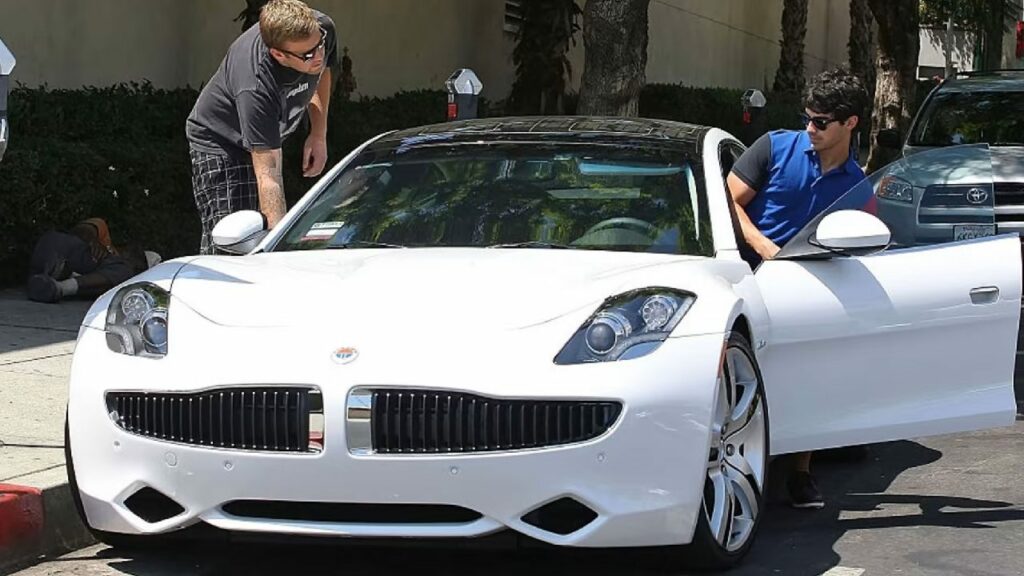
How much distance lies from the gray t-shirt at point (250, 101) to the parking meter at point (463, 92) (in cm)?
377

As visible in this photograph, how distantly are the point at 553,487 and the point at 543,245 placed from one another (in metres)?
1.37

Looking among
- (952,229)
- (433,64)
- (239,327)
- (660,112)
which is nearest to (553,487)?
(239,327)

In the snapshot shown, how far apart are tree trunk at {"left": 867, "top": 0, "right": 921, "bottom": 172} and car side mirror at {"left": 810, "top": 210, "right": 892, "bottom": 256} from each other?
16.0 meters

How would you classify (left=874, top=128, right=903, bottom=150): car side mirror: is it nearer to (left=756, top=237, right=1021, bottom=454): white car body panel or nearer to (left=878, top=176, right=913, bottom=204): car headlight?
(left=878, top=176, right=913, bottom=204): car headlight

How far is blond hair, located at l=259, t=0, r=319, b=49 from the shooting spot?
23.3 ft

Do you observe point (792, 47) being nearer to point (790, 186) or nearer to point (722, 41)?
point (722, 41)

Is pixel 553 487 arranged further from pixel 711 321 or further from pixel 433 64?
pixel 433 64

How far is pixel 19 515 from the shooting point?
5.52 metres

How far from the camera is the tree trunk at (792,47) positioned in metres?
31.3

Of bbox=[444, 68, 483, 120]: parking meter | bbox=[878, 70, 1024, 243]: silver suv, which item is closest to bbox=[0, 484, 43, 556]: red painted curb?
bbox=[444, 68, 483, 120]: parking meter

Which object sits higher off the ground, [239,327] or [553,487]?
[239,327]

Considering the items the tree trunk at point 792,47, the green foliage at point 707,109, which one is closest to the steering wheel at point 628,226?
the green foliage at point 707,109

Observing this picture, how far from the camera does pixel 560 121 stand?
6.76 m

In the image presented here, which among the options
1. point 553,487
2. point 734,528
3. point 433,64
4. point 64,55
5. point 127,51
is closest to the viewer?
point 553,487
